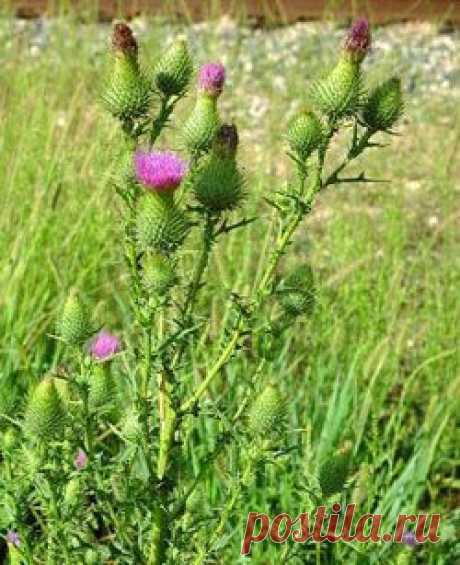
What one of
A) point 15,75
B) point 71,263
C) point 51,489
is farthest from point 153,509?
point 15,75

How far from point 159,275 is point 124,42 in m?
0.43

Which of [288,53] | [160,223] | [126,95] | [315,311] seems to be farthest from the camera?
[288,53]

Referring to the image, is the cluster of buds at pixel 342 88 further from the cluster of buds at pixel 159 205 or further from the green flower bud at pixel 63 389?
the green flower bud at pixel 63 389

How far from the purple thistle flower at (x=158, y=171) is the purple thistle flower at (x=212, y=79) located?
201mm

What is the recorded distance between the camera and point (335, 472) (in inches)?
84.6

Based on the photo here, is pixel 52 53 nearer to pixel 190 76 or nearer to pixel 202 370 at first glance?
pixel 202 370

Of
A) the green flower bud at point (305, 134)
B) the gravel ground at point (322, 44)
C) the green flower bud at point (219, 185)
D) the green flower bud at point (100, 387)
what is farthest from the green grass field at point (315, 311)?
the gravel ground at point (322, 44)

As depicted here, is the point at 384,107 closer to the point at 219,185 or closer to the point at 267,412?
the point at 219,185

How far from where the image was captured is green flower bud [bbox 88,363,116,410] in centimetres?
217

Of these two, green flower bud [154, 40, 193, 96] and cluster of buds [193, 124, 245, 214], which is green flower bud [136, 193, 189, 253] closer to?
cluster of buds [193, 124, 245, 214]

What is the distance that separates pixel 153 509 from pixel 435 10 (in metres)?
7.27

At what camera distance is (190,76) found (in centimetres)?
212

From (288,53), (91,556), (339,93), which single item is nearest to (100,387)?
(91,556)

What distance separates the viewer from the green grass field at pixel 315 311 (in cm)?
297
